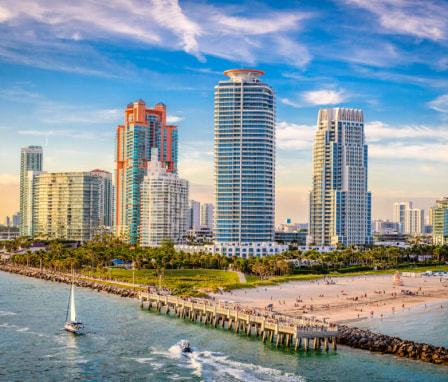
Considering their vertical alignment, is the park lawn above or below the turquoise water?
above

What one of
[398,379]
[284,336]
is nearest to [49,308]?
[284,336]

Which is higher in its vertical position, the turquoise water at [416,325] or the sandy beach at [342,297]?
the sandy beach at [342,297]

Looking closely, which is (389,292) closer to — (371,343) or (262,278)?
(262,278)

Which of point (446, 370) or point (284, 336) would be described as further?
point (284, 336)

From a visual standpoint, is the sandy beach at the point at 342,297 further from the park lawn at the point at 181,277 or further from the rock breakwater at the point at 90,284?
the rock breakwater at the point at 90,284

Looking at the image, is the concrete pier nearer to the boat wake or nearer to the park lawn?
the boat wake

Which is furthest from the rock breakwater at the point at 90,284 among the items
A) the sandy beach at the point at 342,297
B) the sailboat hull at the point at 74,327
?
the sailboat hull at the point at 74,327

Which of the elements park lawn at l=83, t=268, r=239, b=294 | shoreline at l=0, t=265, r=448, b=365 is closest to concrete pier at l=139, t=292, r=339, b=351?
shoreline at l=0, t=265, r=448, b=365
